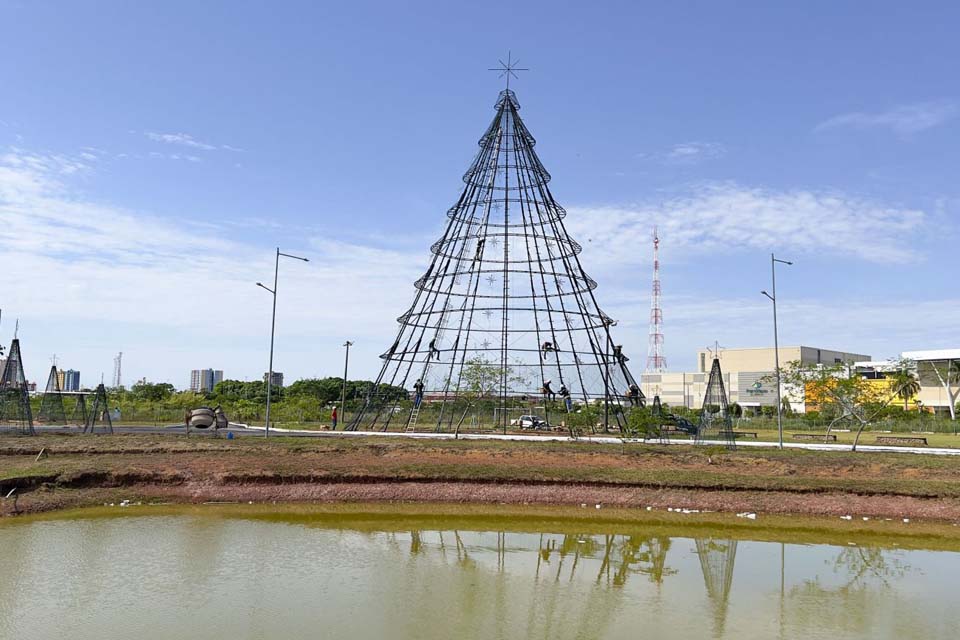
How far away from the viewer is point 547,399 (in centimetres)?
4909

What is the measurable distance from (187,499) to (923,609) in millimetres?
22769

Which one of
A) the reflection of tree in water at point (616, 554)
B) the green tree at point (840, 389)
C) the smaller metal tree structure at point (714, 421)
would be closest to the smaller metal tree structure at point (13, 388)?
the reflection of tree in water at point (616, 554)

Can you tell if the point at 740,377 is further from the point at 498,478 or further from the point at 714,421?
the point at 498,478

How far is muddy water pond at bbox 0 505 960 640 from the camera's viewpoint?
13.1m

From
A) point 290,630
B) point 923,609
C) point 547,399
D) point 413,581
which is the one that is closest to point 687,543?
point 923,609

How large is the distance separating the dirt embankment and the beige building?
84.9 m

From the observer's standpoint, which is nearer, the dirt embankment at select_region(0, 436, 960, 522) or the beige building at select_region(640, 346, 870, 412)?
the dirt embankment at select_region(0, 436, 960, 522)

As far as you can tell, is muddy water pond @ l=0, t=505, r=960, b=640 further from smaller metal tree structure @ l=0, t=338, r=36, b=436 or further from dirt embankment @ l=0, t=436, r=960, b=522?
smaller metal tree structure @ l=0, t=338, r=36, b=436

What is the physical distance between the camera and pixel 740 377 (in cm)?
12100

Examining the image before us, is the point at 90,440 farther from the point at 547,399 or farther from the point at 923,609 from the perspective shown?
the point at 923,609

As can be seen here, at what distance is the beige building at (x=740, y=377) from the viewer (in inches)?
4604

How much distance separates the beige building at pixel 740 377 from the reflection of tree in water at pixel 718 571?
313 ft

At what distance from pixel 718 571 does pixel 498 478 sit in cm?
1138

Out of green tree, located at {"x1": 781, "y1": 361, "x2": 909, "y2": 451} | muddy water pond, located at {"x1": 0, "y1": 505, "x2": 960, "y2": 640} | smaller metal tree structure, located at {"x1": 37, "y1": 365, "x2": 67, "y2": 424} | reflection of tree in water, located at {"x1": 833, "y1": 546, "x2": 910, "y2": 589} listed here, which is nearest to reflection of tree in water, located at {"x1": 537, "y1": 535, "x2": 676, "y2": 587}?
muddy water pond, located at {"x1": 0, "y1": 505, "x2": 960, "y2": 640}
